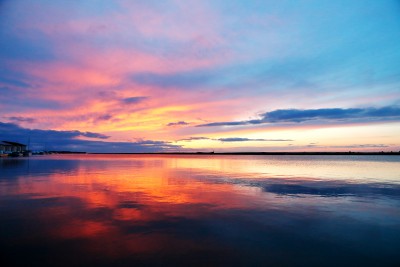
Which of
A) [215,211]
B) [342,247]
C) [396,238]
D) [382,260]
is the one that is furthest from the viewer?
[215,211]

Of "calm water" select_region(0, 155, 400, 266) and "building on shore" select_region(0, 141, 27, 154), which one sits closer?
"calm water" select_region(0, 155, 400, 266)

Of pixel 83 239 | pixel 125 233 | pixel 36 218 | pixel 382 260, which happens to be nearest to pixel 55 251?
pixel 83 239

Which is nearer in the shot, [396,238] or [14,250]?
[14,250]

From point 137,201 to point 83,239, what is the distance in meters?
7.09

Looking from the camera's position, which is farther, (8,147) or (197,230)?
(8,147)

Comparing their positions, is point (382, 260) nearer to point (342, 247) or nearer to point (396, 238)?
point (342, 247)

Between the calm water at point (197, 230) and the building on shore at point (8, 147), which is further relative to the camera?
the building on shore at point (8, 147)

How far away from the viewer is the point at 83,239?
32.2 ft

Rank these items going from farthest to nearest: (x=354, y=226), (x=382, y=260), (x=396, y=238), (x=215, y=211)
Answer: (x=215, y=211), (x=354, y=226), (x=396, y=238), (x=382, y=260)

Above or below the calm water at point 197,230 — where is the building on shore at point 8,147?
above

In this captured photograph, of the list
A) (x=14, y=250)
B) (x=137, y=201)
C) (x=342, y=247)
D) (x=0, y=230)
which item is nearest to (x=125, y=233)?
(x=14, y=250)

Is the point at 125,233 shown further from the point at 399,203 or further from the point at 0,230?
the point at 399,203

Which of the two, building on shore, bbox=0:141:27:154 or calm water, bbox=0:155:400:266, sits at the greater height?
building on shore, bbox=0:141:27:154

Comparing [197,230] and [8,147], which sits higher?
[8,147]
